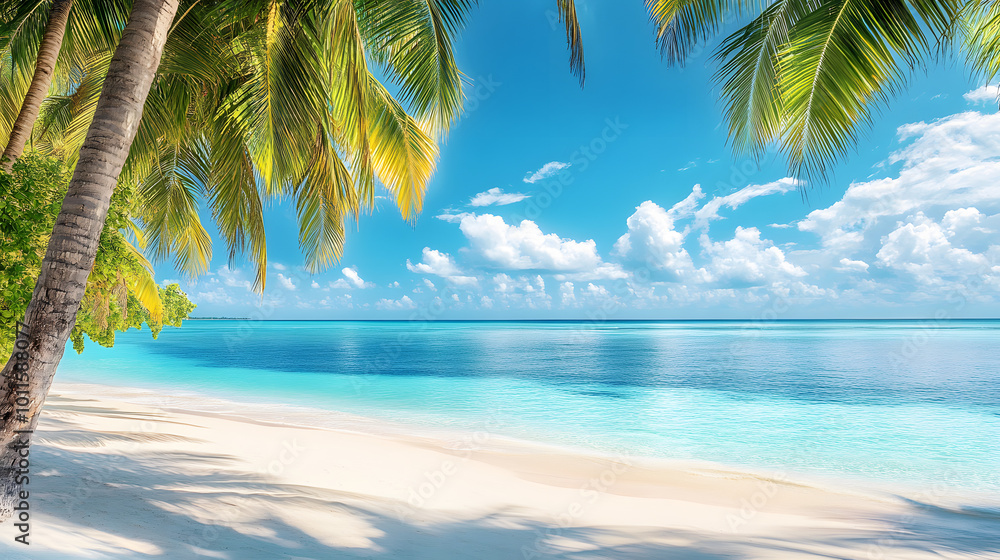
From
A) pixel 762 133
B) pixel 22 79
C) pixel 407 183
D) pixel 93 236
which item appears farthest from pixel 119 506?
pixel 22 79

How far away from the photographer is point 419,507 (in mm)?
4840

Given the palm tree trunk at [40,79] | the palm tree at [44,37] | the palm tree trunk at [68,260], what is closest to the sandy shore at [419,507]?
the palm tree trunk at [68,260]

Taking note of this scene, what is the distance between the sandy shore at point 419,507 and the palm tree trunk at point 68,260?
20.6 inches

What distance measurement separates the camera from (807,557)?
388 centimetres

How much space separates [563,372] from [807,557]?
17.9m

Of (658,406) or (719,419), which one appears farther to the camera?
(658,406)

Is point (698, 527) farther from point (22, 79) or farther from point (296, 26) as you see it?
point (22, 79)

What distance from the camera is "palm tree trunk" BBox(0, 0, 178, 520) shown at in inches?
95.0

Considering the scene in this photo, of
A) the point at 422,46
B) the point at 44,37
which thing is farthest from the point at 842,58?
the point at 44,37

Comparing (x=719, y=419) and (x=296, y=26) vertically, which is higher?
(x=296, y=26)

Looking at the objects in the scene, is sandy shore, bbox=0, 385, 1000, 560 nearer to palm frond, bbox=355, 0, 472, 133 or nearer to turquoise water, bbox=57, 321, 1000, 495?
turquoise water, bbox=57, 321, 1000, 495

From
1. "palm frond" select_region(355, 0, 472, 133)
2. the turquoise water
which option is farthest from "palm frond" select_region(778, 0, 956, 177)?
the turquoise water

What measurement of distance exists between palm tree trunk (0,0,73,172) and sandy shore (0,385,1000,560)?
3.17m

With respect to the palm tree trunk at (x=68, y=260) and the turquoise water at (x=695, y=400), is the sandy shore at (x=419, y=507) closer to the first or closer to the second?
the palm tree trunk at (x=68, y=260)
